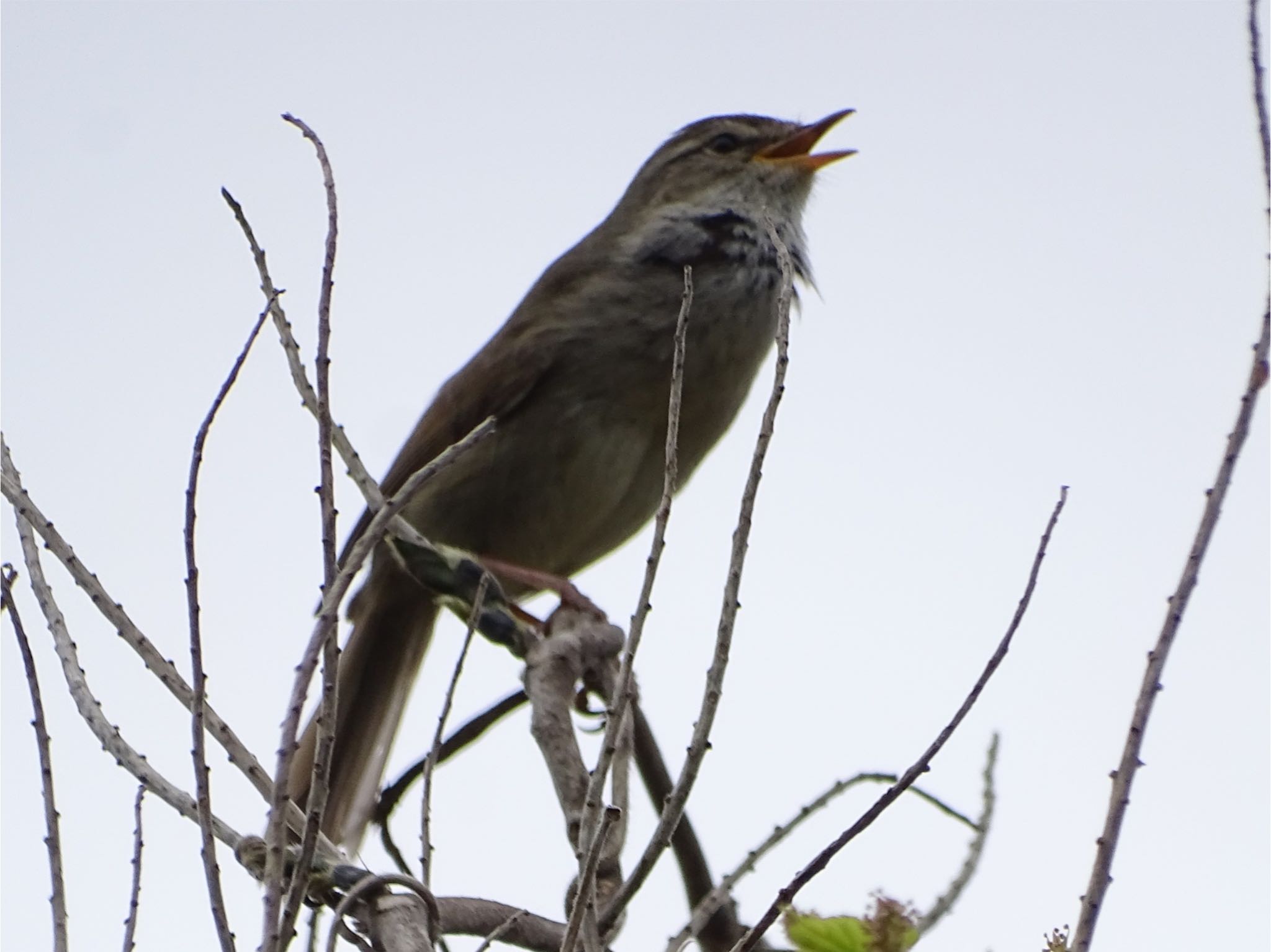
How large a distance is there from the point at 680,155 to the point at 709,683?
13.6 feet

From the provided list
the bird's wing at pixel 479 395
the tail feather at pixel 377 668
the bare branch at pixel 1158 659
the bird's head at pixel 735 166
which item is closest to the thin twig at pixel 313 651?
the bare branch at pixel 1158 659

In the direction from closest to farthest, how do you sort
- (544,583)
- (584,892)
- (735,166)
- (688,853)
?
(584,892)
(688,853)
(544,583)
(735,166)

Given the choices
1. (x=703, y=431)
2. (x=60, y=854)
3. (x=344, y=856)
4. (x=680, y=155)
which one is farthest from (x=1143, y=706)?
(x=680, y=155)

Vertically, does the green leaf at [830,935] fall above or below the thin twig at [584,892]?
below

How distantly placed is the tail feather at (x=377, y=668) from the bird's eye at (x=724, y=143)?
215 cm

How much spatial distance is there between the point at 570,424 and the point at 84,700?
2589mm

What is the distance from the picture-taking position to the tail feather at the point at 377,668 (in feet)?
16.3

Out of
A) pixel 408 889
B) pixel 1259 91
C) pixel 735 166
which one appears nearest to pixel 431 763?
pixel 408 889

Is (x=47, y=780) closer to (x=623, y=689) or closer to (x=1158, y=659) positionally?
(x=623, y=689)

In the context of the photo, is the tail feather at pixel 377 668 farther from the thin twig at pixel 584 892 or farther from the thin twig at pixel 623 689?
the thin twig at pixel 584 892

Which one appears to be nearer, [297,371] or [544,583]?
[297,371]

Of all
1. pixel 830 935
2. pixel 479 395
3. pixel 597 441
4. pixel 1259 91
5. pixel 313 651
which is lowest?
pixel 830 935

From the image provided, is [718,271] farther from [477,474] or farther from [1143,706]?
[1143,706]

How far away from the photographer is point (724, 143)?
602cm
